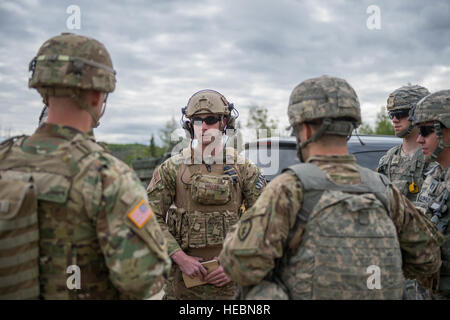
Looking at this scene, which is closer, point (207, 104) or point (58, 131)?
point (58, 131)

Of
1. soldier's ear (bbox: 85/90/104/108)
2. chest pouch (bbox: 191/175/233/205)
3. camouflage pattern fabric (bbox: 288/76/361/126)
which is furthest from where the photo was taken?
chest pouch (bbox: 191/175/233/205)

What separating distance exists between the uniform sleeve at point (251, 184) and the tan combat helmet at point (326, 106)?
4.30ft

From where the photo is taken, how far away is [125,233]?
1.89 metres


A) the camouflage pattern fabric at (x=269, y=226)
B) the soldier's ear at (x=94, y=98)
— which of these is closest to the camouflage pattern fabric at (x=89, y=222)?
the soldier's ear at (x=94, y=98)

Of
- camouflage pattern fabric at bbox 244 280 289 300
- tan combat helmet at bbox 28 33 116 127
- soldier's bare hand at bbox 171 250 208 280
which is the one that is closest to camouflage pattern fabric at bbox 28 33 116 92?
tan combat helmet at bbox 28 33 116 127

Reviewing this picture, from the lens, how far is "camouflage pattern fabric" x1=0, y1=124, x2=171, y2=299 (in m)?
1.88

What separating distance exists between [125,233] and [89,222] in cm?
20

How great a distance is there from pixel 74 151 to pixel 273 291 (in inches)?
47.8

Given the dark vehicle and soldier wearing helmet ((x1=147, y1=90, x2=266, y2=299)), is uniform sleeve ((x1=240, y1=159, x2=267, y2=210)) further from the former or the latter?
the dark vehicle

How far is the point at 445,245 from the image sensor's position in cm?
276

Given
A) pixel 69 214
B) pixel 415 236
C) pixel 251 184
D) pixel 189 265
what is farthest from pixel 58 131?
pixel 415 236

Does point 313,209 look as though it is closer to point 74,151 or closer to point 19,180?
point 74,151

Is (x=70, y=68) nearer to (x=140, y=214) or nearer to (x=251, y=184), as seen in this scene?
(x=140, y=214)
